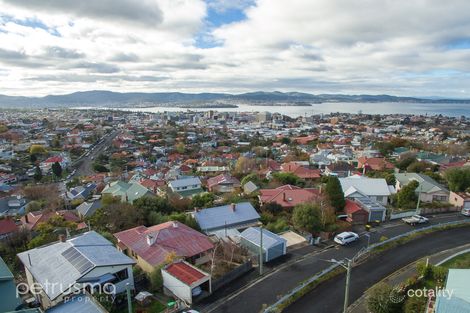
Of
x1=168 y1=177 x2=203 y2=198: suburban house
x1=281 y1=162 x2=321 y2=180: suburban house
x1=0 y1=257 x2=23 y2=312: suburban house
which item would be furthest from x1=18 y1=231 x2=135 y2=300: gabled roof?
x1=281 y1=162 x2=321 y2=180: suburban house

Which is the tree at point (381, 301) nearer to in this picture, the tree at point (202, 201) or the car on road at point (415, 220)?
the car on road at point (415, 220)

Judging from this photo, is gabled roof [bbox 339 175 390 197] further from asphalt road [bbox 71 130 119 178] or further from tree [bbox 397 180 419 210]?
asphalt road [bbox 71 130 119 178]

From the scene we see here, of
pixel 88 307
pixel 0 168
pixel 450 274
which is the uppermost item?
pixel 450 274

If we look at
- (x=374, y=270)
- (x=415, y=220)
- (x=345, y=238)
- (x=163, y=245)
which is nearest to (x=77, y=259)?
(x=163, y=245)

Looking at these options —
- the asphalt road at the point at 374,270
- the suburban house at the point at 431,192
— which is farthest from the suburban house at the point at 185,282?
the suburban house at the point at 431,192

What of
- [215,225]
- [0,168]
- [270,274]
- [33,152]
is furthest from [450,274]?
[33,152]

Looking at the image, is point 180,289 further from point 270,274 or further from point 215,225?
point 215,225
